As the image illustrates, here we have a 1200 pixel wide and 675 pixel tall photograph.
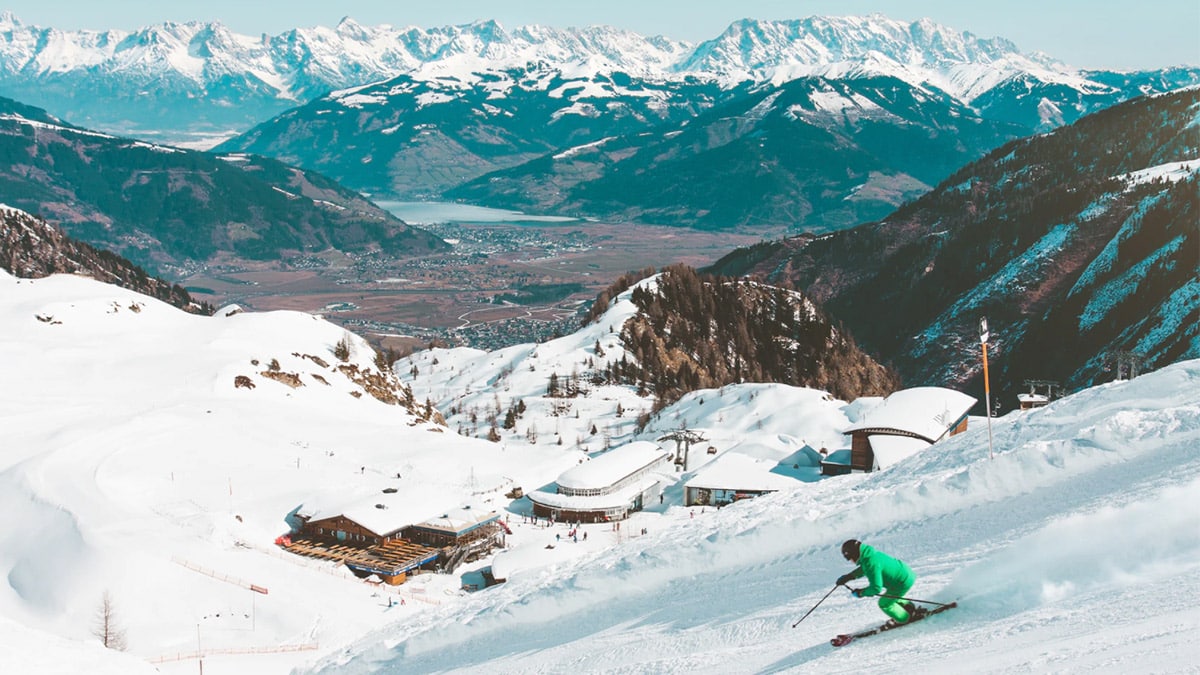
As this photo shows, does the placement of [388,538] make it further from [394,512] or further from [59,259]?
[59,259]

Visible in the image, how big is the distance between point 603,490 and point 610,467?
3.24 metres

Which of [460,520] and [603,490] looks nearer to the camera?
[460,520]

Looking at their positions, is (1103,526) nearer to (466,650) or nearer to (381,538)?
(466,650)

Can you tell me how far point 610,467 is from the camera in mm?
67375

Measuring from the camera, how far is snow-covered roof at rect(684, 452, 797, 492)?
64938 millimetres

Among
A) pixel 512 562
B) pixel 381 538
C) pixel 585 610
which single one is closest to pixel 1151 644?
pixel 585 610

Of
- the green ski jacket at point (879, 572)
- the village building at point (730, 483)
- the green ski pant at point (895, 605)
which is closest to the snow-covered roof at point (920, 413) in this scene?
the village building at point (730, 483)

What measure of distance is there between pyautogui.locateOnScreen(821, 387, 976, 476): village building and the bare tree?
44.5 m

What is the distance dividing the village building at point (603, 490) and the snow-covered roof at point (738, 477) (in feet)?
11.9

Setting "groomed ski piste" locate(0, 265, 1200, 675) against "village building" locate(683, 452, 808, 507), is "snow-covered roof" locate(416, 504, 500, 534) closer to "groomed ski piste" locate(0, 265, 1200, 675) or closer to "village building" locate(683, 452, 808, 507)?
"groomed ski piste" locate(0, 265, 1200, 675)

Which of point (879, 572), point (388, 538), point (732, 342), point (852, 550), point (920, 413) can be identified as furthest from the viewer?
point (732, 342)

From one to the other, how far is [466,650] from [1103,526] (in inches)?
510

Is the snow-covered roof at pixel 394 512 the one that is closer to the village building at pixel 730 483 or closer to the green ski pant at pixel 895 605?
the village building at pixel 730 483

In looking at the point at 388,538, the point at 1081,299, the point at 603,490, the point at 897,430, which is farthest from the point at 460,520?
the point at 1081,299
